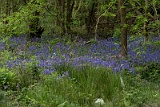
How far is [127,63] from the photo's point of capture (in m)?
7.35

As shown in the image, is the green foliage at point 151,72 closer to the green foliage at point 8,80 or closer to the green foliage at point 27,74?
the green foliage at point 27,74

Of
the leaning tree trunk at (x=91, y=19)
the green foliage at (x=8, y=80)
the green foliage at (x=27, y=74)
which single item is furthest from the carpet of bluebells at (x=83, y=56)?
the leaning tree trunk at (x=91, y=19)

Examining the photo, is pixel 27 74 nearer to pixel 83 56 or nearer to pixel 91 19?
pixel 83 56

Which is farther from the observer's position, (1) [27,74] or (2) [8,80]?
(1) [27,74]

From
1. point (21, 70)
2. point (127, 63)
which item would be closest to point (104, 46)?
point (127, 63)

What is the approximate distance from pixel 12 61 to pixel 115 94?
3.20 m

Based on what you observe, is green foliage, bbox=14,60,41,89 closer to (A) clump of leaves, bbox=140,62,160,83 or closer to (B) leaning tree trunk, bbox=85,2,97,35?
(A) clump of leaves, bbox=140,62,160,83

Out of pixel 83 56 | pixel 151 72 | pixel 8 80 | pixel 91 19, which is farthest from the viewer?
pixel 91 19

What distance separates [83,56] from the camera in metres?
8.38

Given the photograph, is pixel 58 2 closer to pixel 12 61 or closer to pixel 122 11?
pixel 122 11

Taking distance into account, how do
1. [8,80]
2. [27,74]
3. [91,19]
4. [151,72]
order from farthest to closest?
1. [91,19]
2. [151,72]
3. [27,74]
4. [8,80]

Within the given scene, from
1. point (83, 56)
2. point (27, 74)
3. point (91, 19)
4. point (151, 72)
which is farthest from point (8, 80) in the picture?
point (91, 19)

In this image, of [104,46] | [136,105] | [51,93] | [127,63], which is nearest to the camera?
[136,105]

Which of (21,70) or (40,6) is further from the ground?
(40,6)
